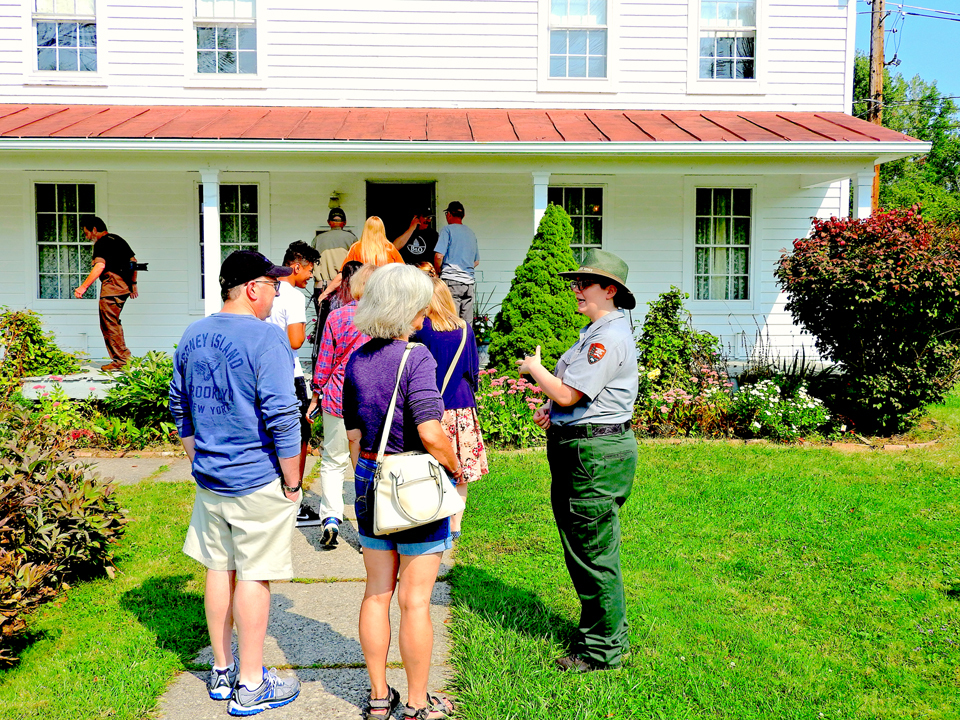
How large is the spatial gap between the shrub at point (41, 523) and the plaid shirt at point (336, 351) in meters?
1.44

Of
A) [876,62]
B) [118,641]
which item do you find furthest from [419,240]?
[876,62]

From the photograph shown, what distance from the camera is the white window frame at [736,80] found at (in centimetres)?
1170

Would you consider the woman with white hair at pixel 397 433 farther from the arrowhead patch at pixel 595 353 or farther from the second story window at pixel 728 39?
the second story window at pixel 728 39

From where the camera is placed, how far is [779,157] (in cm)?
1014

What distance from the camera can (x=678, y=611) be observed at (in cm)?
426

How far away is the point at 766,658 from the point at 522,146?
7.12 metres

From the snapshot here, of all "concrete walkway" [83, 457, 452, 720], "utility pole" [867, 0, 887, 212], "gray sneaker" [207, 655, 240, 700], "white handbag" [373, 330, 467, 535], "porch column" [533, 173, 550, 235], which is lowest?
"concrete walkway" [83, 457, 452, 720]

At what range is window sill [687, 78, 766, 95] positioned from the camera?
462 inches

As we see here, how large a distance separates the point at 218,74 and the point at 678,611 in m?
10.1

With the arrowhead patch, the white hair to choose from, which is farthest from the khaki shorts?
the arrowhead patch

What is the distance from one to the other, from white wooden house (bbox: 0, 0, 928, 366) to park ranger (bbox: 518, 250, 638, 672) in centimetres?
761

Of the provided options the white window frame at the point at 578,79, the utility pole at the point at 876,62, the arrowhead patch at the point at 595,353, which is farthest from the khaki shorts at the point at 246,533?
the utility pole at the point at 876,62

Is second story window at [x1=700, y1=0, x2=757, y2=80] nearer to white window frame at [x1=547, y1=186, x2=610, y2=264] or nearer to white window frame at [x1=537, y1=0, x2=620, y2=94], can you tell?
white window frame at [x1=537, y1=0, x2=620, y2=94]

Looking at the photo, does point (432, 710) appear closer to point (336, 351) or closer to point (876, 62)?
point (336, 351)
